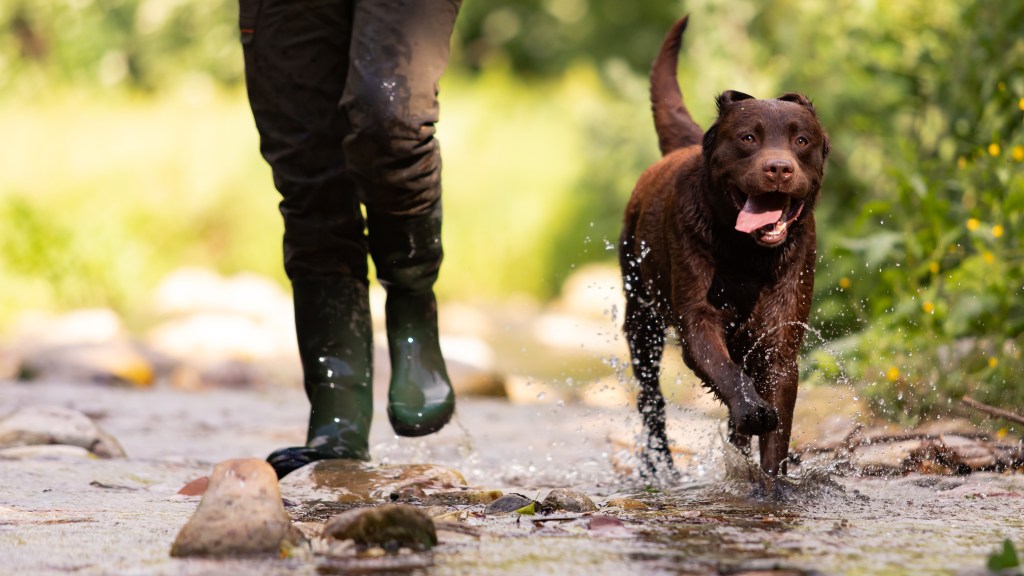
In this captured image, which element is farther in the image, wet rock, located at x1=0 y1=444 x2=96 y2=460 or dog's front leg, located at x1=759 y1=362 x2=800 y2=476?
wet rock, located at x1=0 y1=444 x2=96 y2=460

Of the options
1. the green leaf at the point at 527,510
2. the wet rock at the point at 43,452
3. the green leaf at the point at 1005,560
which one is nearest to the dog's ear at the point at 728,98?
the green leaf at the point at 527,510

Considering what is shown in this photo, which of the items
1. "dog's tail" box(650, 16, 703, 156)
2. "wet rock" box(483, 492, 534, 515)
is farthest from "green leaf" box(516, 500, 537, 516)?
"dog's tail" box(650, 16, 703, 156)

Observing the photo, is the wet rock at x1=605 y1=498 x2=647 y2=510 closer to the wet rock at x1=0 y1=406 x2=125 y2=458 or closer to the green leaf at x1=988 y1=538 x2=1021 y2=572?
the green leaf at x1=988 y1=538 x2=1021 y2=572

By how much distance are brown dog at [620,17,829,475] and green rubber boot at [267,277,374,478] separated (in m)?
1.00

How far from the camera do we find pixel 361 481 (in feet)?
12.7

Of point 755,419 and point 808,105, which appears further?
point 808,105

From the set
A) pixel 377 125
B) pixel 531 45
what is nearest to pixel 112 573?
pixel 377 125

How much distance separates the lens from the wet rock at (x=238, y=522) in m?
2.72

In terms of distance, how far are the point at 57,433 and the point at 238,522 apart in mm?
2219

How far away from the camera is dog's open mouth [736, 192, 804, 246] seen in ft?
12.1

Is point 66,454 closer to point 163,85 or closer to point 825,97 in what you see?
point 825,97

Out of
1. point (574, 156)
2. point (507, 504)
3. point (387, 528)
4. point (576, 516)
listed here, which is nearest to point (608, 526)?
point (576, 516)

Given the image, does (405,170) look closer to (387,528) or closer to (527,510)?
(527,510)

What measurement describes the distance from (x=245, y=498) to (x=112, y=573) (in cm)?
36
